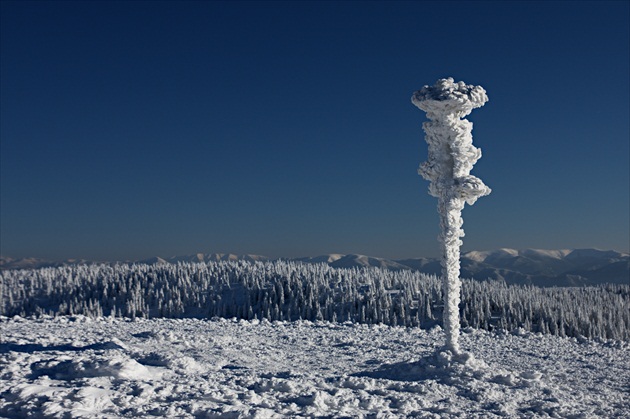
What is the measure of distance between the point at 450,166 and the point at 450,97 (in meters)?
4.38

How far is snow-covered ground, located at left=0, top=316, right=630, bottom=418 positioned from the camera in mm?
17094

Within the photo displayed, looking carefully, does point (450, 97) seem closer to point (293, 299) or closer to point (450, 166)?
point (450, 166)

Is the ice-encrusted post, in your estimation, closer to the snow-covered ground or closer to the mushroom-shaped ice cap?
the mushroom-shaped ice cap

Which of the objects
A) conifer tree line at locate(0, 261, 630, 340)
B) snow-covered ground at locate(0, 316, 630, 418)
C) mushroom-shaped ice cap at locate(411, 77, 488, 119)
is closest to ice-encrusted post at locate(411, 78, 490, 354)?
mushroom-shaped ice cap at locate(411, 77, 488, 119)

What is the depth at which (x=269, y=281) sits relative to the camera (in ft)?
401

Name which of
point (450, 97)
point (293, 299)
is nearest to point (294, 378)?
point (450, 97)

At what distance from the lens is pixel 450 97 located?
27.7m

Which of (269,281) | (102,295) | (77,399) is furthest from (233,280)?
(77,399)

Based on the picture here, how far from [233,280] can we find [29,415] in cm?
11502

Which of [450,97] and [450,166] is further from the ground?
[450,97]

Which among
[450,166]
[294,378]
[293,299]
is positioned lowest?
[293,299]

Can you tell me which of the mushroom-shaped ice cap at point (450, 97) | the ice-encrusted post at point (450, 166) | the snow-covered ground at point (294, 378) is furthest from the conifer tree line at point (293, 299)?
the mushroom-shaped ice cap at point (450, 97)

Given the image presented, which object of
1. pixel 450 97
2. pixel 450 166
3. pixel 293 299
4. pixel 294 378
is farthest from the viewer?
pixel 293 299

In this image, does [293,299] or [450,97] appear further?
[293,299]
